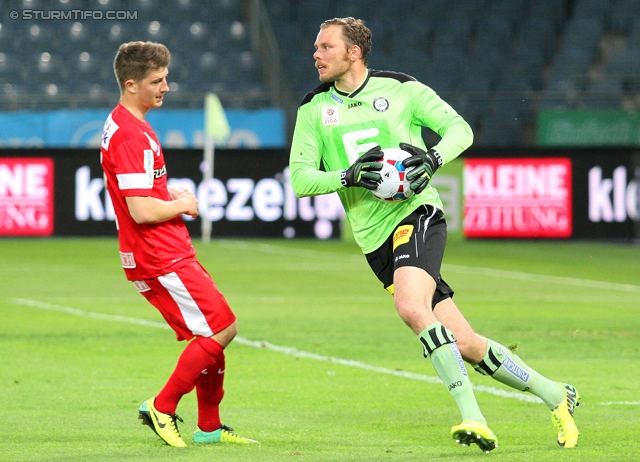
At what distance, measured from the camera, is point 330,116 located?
5.97m

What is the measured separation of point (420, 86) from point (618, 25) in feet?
76.5

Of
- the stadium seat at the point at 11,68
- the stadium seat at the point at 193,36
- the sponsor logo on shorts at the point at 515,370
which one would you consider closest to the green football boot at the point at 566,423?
the sponsor logo on shorts at the point at 515,370

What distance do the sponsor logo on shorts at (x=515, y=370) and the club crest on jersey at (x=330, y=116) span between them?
1.49m

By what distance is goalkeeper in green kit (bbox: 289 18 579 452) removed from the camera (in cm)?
559

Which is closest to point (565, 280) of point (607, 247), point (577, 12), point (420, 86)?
point (607, 247)

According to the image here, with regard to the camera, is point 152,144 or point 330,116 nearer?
point 152,144

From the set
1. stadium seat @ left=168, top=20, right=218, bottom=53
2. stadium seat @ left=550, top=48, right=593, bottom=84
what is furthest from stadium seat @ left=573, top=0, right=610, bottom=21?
stadium seat @ left=168, top=20, right=218, bottom=53

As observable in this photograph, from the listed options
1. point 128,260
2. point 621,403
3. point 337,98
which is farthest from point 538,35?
point 128,260

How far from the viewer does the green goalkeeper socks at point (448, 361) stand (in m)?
5.23

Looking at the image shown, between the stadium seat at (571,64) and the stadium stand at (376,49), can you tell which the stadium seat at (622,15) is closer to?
the stadium stand at (376,49)

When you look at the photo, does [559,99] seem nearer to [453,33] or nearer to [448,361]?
[453,33]

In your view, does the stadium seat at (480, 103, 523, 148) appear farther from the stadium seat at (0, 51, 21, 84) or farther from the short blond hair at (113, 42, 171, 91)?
the short blond hair at (113, 42, 171, 91)

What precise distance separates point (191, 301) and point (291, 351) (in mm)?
3684

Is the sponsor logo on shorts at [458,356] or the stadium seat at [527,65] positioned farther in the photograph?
the stadium seat at [527,65]
